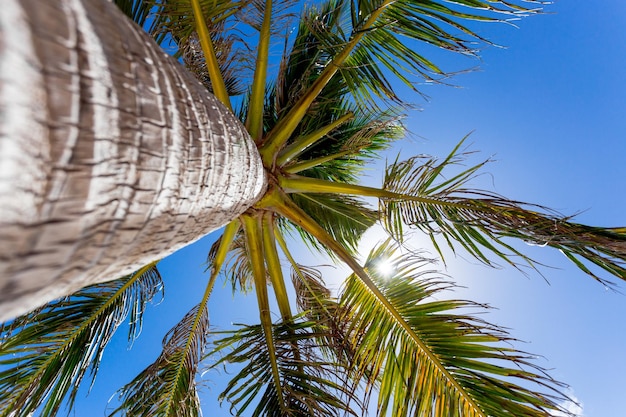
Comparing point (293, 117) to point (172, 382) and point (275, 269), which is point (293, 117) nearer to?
point (275, 269)

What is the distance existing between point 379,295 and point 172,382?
179cm

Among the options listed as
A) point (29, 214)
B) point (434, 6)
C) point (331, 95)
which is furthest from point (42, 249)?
point (331, 95)

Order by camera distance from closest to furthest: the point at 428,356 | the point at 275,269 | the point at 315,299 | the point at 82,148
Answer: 1. the point at 82,148
2. the point at 428,356
3. the point at 275,269
4. the point at 315,299

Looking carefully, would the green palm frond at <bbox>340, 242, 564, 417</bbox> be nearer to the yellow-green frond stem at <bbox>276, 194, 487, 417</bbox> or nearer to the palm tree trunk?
the yellow-green frond stem at <bbox>276, 194, 487, 417</bbox>

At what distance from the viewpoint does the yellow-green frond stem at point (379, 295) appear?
2287mm

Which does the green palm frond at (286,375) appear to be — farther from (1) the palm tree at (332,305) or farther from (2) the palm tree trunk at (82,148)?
(2) the palm tree trunk at (82,148)

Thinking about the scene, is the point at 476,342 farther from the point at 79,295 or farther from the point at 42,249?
the point at 79,295

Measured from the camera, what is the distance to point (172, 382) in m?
3.16

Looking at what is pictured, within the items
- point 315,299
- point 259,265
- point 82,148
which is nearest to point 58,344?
point 259,265

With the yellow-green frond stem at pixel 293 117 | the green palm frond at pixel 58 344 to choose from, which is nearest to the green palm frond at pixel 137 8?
the yellow-green frond stem at pixel 293 117

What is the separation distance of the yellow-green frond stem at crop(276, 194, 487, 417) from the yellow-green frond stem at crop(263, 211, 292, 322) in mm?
360

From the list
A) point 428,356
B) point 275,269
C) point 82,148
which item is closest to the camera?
point 82,148

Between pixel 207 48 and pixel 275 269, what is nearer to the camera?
pixel 207 48

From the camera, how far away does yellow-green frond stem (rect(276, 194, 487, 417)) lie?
2287 mm
